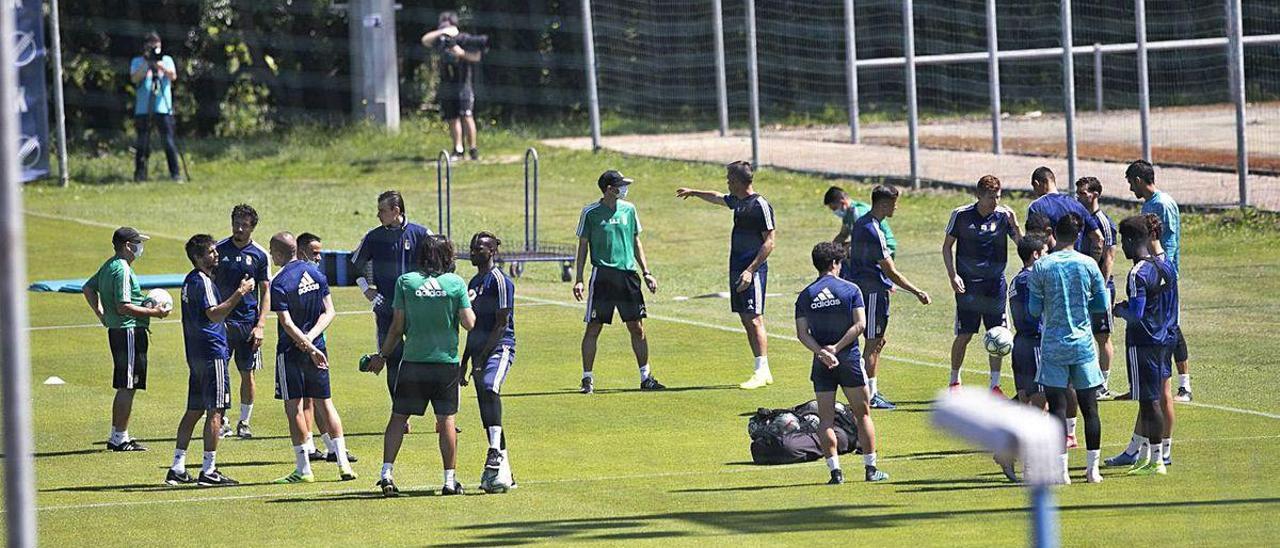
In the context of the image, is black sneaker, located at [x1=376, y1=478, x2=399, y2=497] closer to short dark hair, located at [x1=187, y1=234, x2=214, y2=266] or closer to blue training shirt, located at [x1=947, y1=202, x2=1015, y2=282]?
short dark hair, located at [x1=187, y1=234, x2=214, y2=266]

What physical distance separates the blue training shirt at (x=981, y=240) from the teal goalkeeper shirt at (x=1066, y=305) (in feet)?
9.88

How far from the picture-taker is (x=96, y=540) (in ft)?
36.4

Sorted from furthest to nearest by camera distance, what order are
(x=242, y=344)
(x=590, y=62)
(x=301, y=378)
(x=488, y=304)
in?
(x=590, y=62) < (x=242, y=344) < (x=301, y=378) < (x=488, y=304)

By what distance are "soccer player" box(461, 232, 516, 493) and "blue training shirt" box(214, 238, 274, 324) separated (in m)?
1.77

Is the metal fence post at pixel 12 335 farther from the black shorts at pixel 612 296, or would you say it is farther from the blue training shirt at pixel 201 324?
the black shorts at pixel 612 296

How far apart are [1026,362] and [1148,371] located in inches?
37.0

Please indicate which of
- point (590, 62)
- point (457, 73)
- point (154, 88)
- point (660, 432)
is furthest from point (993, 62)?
point (660, 432)

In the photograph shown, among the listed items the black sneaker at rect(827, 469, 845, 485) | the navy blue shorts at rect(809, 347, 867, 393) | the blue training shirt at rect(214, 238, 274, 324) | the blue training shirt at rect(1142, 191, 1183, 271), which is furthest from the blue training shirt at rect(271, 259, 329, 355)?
the blue training shirt at rect(1142, 191, 1183, 271)

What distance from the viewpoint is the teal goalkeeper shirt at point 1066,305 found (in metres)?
11.9

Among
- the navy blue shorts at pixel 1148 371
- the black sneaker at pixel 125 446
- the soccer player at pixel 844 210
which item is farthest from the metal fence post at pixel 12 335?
the soccer player at pixel 844 210

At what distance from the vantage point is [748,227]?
53.4 feet

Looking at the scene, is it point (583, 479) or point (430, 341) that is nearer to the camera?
point (430, 341)

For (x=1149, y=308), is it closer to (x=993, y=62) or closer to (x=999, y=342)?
(x=999, y=342)

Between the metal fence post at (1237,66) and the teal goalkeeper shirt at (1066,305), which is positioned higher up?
the metal fence post at (1237,66)
